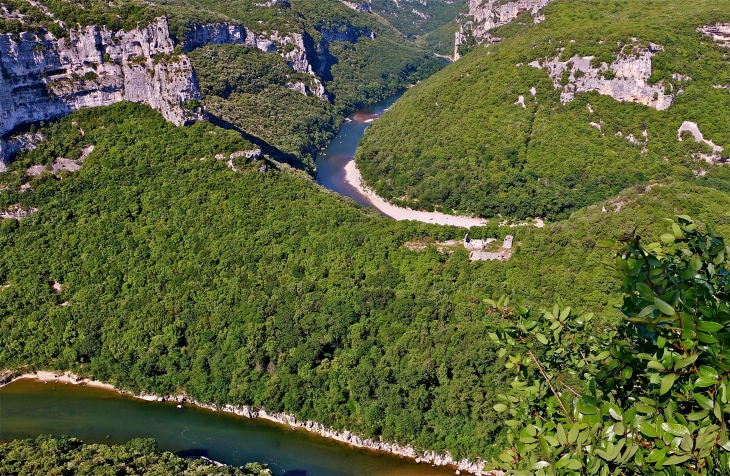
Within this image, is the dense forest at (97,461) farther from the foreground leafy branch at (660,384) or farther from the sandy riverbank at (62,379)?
the foreground leafy branch at (660,384)

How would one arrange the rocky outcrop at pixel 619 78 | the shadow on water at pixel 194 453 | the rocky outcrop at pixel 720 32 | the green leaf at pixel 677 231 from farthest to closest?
1. the rocky outcrop at pixel 720 32
2. the rocky outcrop at pixel 619 78
3. the shadow on water at pixel 194 453
4. the green leaf at pixel 677 231

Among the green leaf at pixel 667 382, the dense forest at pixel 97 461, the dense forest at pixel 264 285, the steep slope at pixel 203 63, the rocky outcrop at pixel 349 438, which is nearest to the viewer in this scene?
the green leaf at pixel 667 382

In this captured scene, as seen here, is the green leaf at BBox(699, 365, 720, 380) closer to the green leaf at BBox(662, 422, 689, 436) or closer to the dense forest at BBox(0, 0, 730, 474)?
the green leaf at BBox(662, 422, 689, 436)

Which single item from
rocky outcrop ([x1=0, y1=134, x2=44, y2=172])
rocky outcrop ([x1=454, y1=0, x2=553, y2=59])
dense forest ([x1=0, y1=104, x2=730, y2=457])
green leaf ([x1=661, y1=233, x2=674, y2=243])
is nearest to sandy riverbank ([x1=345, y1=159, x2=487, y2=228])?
dense forest ([x1=0, y1=104, x2=730, y2=457])

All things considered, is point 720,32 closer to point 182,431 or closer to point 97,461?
point 182,431

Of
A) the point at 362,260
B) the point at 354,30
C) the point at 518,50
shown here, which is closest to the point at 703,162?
the point at 518,50

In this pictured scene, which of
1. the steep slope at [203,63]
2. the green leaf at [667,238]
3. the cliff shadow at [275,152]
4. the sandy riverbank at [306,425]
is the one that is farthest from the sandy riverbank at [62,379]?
the green leaf at [667,238]
